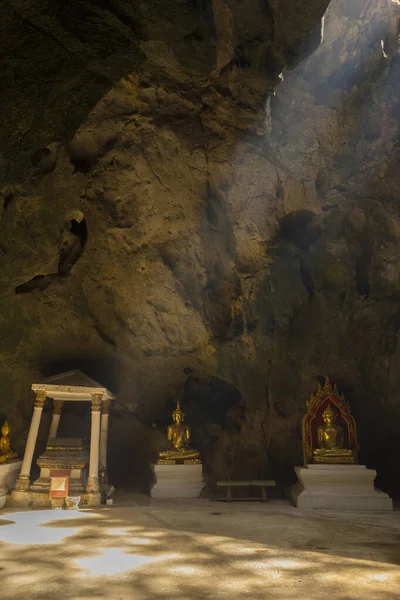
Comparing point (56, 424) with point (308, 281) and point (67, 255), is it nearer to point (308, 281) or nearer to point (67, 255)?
point (67, 255)

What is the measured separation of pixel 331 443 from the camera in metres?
9.26

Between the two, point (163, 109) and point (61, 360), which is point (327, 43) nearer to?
point (163, 109)

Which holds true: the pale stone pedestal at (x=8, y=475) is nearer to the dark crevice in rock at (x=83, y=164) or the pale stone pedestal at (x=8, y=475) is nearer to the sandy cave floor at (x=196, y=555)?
the sandy cave floor at (x=196, y=555)

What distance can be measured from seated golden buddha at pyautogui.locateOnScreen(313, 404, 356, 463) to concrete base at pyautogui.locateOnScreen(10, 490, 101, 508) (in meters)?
4.61

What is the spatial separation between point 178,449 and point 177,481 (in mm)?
715

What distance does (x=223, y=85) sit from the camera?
26.3 ft

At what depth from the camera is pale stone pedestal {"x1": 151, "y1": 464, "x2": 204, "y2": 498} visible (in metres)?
9.70

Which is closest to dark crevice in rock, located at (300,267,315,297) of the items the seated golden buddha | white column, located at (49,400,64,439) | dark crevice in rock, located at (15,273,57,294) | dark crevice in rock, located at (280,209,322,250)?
dark crevice in rock, located at (280,209,322,250)

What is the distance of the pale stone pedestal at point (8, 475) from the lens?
8.33 metres

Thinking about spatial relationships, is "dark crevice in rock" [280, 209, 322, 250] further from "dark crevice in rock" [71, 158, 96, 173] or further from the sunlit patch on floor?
the sunlit patch on floor

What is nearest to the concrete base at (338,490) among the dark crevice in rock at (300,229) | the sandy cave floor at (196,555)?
the sandy cave floor at (196,555)

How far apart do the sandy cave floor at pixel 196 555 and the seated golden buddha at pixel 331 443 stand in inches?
66.9

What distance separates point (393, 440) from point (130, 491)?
646cm

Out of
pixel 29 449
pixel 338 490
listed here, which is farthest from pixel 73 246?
pixel 338 490
